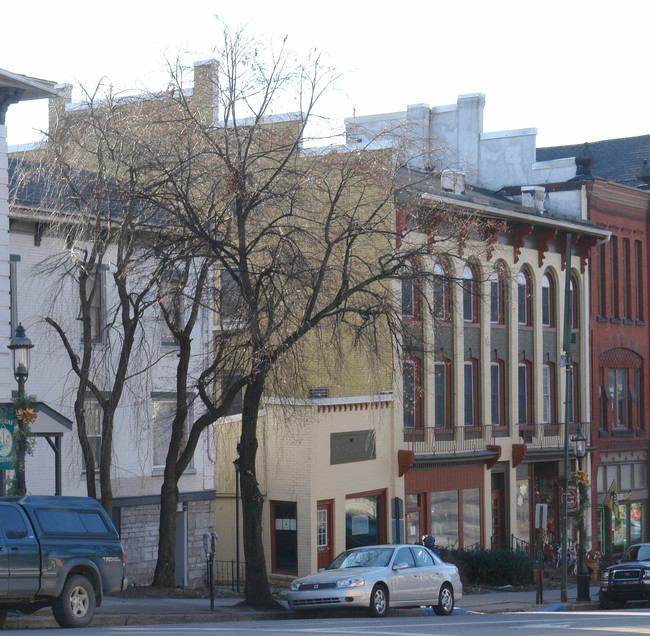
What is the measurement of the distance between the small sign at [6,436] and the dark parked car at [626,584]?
638 inches

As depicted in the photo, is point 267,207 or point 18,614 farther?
point 267,207

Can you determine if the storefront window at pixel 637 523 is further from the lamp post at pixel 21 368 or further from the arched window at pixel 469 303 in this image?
the lamp post at pixel 21 368

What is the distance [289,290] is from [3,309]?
595 cm

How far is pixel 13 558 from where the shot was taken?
16969mm

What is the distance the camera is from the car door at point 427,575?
79.7 feet

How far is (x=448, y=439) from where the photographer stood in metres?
38.7

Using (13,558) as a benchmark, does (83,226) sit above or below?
above

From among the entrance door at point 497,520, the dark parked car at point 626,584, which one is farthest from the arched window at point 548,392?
the dark parked car at point 626,584

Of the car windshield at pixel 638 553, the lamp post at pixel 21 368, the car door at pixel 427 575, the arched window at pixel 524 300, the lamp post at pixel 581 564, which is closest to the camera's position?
the lamp post at pixel 21 368

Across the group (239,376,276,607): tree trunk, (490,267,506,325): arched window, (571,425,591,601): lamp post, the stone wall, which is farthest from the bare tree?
(490,267,506,325): arched window

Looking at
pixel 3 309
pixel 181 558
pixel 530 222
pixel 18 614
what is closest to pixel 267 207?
pixel 3 309

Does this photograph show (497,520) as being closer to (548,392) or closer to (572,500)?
(548,392)

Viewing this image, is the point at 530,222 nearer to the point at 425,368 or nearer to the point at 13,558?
the point at 425,368

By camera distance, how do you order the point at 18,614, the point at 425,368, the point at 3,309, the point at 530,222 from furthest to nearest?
1. the point at 530,222
2. the point at 425,368
3. the point at 3,309
4. the point at 18,614
